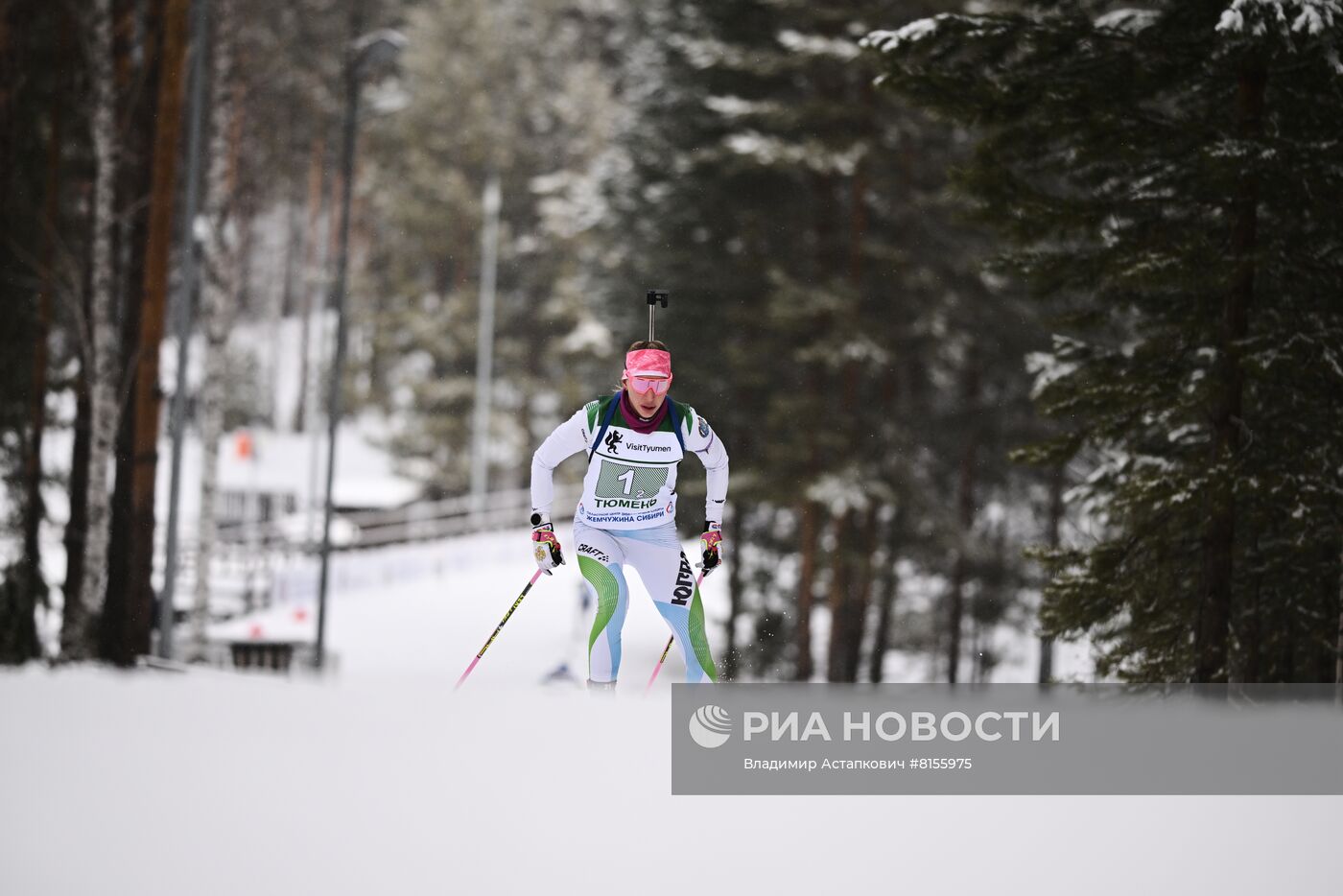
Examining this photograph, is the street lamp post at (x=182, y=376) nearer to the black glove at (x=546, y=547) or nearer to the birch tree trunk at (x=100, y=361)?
the birch tree trunk at (x=100, y=361)

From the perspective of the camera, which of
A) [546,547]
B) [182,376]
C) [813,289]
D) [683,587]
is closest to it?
[546,547]

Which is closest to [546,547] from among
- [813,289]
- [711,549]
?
[711,549]

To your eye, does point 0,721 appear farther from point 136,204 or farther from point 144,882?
point 136,204

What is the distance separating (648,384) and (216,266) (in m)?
12.5

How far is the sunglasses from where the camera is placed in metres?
5.52

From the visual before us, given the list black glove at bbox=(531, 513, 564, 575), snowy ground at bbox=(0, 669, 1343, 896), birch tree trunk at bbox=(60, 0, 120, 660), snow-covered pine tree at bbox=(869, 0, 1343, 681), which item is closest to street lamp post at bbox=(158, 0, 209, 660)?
birch tree trunk at bbox=(60, 0, 120, 660)

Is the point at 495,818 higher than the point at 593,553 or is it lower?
lower

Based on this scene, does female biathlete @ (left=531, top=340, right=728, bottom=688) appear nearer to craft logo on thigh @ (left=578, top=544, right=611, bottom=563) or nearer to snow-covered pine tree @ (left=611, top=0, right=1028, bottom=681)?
craft logo on thigh @ (left=578, top=544, right=611, bottom=563)

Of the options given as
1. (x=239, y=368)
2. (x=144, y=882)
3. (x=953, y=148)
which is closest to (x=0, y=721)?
(x=144, y=882)

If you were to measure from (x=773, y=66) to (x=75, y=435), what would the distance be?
9.78m

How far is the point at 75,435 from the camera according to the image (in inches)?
547

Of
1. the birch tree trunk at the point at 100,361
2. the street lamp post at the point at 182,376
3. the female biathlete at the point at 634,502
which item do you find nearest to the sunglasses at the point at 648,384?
the female biathlete at the point at 634,502

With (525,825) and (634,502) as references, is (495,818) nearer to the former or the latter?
(525,825)

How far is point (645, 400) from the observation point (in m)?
5.57
